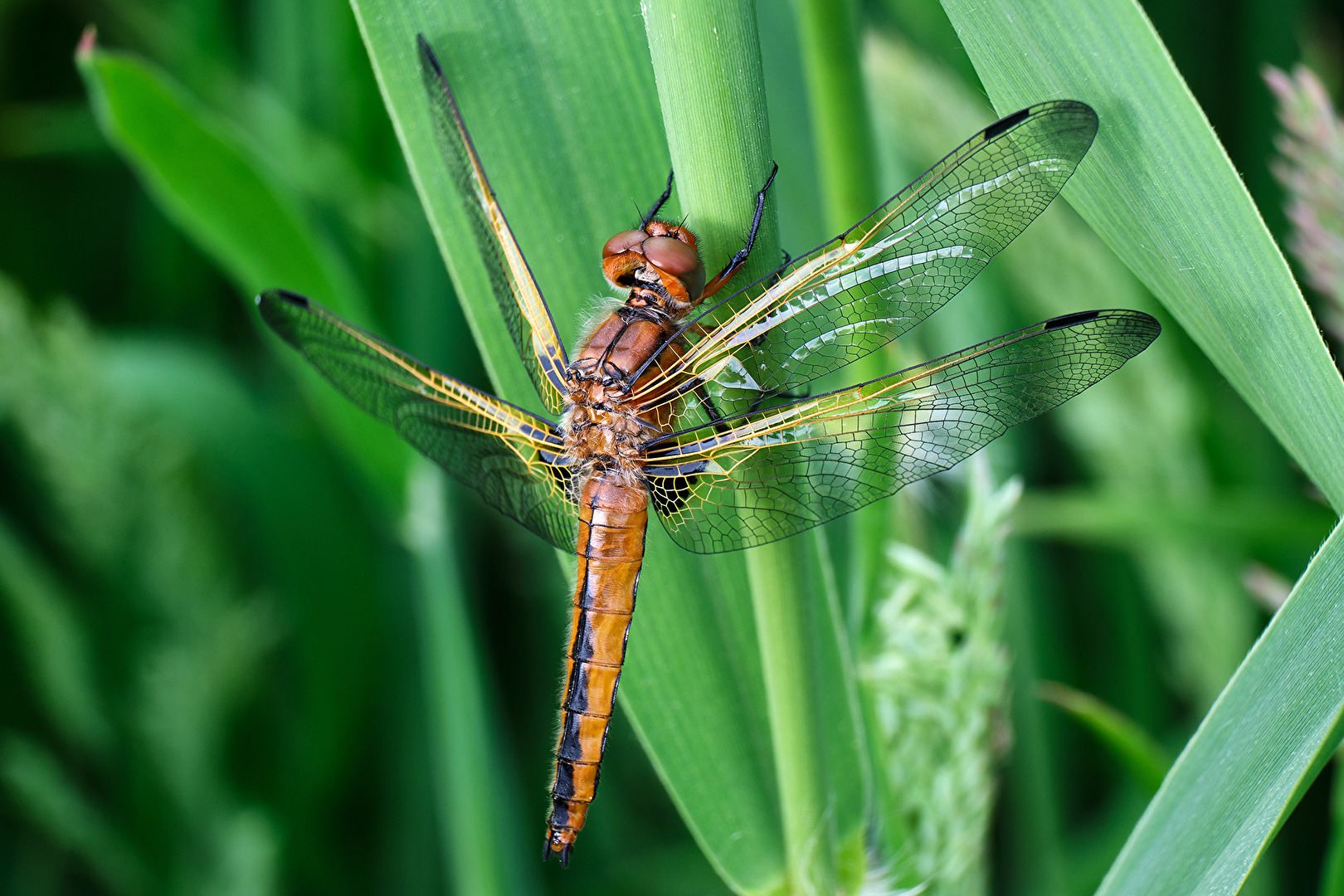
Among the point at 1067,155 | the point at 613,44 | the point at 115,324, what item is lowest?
the point at 1067,155

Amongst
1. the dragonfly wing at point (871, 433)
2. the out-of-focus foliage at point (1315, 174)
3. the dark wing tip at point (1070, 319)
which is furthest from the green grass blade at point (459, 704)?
the out-of-focus foliage at point (1315, 174)

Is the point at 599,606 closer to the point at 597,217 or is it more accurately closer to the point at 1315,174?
the point at 597,217

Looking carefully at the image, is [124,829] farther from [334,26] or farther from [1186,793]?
[1186,793]

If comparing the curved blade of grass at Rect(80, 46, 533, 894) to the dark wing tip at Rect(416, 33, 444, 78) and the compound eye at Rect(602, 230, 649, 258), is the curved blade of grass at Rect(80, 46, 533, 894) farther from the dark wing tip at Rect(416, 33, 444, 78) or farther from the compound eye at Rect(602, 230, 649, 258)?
the compound eye at Rect(602, 230, 649, 258)

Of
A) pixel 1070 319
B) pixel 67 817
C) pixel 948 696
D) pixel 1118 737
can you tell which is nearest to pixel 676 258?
pixel 1070 319

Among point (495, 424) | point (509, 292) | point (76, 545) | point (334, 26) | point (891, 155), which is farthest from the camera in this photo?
point (334, 26)

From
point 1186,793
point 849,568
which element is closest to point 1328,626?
point 1186,793
